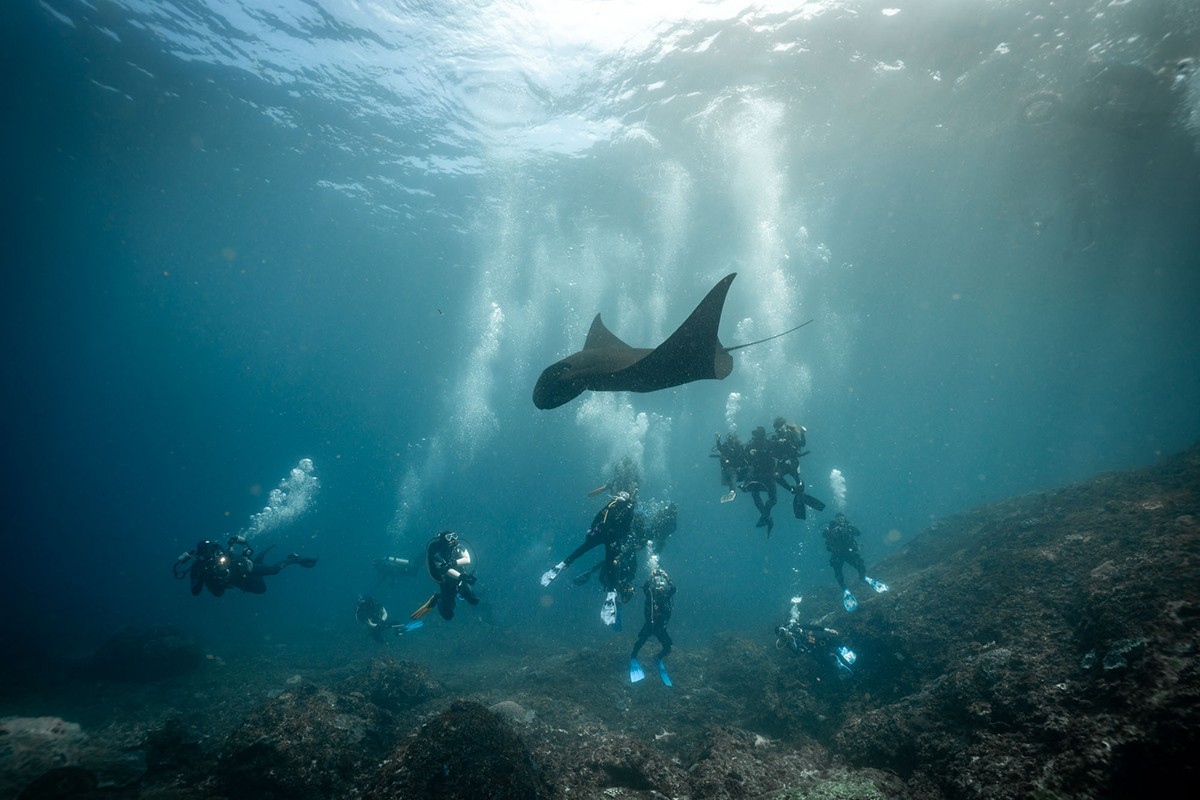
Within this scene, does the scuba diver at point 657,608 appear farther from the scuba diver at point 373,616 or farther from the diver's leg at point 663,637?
the scuba diver at point 373,616

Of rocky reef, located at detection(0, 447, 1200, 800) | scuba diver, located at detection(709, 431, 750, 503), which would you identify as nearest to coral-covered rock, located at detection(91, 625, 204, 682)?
rocky reef, located at detection(0, 447, 1200, 800)

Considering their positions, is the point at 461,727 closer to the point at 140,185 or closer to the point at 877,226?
the point at 877,226

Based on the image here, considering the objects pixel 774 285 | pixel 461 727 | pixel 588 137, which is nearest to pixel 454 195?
pixel 588 137

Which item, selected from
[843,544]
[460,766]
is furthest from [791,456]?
[460,766]

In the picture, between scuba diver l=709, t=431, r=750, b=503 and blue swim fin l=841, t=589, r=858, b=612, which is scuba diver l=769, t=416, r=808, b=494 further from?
blue swim fin l=841, t=589, r=858, b=612

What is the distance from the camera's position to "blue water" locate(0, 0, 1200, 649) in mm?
14438

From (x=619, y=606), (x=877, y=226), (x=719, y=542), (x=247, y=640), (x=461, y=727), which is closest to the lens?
(x=461, y=727)

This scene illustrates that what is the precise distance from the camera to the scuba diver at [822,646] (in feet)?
25.3

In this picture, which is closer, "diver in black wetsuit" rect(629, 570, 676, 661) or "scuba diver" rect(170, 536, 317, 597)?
"diver in black wetsuit" rect(629, 570, 676, 661)

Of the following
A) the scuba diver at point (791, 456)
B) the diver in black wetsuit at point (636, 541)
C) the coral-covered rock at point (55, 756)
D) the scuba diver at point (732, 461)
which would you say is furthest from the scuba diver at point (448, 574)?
the scuba diver at point (791, 456)

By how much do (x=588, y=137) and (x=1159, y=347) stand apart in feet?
229

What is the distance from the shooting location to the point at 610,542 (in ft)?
26.5

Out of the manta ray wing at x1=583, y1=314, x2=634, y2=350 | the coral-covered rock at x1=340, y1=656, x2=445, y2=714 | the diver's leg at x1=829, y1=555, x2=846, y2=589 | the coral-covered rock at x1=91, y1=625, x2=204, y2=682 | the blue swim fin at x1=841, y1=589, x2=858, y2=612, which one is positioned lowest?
the blue swim fin at x1=841, y1=589, x2=858, y2=612

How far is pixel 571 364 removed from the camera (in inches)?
179
